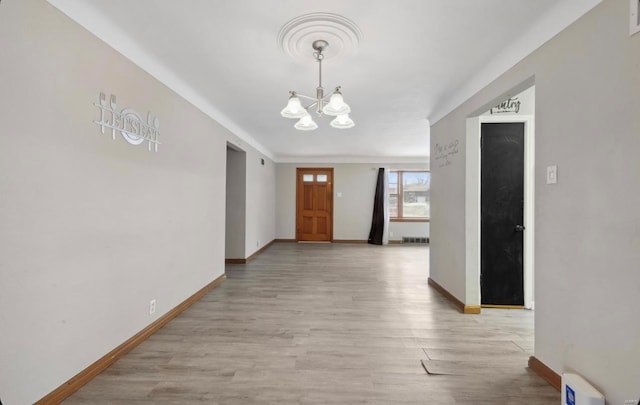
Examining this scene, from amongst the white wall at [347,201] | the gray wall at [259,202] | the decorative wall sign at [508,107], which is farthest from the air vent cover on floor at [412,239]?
the decorative wall sign at [508,107]

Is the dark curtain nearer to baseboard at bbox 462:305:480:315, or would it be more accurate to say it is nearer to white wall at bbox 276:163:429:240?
white wall at bbox 276:163:429:240

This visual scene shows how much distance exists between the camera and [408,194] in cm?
751

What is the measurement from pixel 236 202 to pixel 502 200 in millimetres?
4010

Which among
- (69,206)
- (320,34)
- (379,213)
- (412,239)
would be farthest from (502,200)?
(412,239)

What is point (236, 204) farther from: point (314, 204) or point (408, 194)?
point (408, 194)

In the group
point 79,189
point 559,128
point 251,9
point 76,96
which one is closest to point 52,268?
point 79,189

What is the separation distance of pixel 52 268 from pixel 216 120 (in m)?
2.58

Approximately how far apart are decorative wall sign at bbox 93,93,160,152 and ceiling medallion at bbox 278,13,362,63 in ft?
4.13

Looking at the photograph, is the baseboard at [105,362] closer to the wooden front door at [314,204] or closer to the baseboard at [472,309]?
the baseboard at [472,309]

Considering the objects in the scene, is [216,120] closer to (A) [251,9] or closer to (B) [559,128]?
(A) [251,9]

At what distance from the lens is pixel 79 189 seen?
1651mm

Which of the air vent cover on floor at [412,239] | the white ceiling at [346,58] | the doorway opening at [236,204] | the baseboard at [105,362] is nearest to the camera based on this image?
the baseboard at [105,362]

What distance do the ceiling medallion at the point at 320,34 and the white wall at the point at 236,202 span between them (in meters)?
3.06

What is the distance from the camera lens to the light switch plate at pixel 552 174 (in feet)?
5.56
